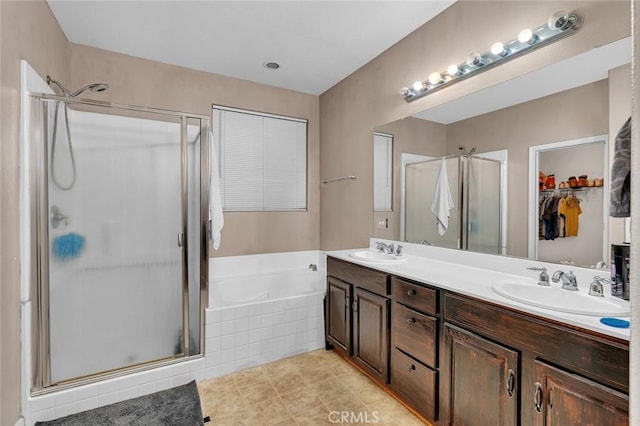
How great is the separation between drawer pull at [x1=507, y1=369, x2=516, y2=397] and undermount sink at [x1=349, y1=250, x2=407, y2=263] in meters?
1.08

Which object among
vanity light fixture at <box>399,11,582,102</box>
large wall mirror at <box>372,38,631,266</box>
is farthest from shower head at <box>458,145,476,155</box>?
vanity light fixture at <box>399,11,582,102</box>

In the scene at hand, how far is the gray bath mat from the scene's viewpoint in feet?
6.31

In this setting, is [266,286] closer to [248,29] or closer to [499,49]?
[248,29]

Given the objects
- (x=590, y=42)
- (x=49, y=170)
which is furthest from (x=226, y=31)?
(x=590, y=42)

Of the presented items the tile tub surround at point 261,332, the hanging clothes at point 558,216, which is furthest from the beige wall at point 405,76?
the tile tub surround at point 261,332

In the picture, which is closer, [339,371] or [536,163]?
[536,163]

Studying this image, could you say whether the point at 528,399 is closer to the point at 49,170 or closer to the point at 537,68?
the point at 537,68

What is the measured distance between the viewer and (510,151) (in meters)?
1.92

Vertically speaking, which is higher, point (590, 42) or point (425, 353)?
point (590, 42)

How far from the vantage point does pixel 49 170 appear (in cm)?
196

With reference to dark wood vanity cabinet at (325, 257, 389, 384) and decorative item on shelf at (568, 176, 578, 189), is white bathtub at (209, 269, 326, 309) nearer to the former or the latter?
dark wood vanity cabinet at (325, 257, 389, 384)

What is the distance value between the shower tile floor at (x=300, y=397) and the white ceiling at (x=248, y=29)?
8.66 ft

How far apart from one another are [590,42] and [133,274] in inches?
114

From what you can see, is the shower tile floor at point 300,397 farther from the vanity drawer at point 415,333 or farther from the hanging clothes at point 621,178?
the hanging clothes at point 621,178
